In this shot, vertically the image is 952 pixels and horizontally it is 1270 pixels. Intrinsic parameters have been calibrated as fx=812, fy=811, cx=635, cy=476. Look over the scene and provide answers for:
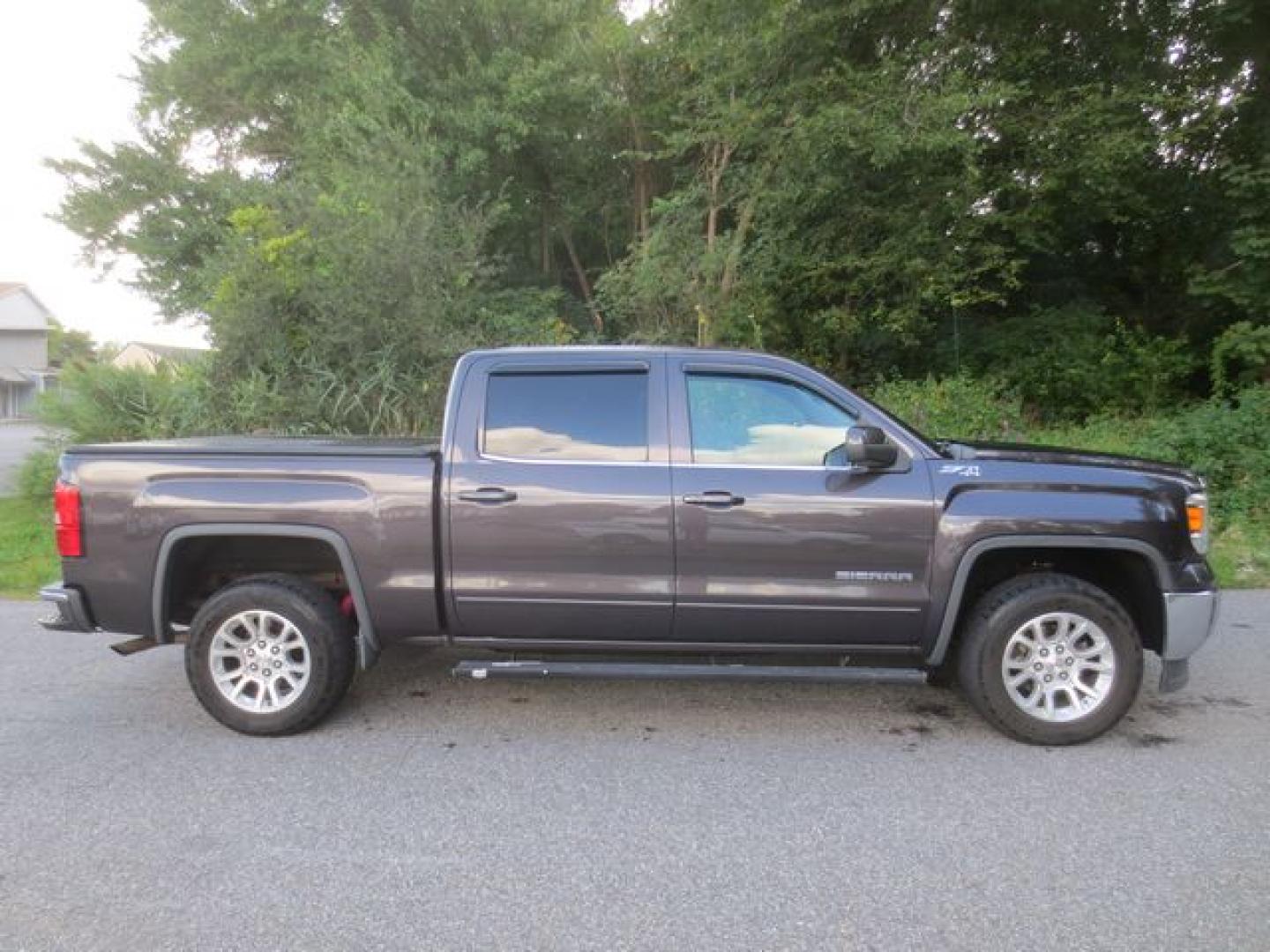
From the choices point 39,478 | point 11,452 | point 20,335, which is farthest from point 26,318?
point 39,478

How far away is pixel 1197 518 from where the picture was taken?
12.8 ft

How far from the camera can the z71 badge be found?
12.7 ft

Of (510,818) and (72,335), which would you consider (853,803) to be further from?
(72,335)

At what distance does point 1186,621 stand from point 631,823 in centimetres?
276

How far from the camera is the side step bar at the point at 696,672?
12.5 feet

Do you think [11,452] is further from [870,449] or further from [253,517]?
[870,449]

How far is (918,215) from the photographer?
11508 mm

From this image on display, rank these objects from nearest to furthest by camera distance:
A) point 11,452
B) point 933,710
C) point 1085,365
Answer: point 933,710 → point 1085,365 → point 11,452

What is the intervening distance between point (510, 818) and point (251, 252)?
31.5 ft

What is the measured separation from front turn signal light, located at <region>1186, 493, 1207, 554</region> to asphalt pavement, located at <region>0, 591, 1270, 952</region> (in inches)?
37.5

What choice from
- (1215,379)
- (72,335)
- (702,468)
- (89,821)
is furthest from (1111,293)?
(72,335)

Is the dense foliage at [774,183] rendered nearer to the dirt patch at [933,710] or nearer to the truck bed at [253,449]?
the truck bed at [253,449]

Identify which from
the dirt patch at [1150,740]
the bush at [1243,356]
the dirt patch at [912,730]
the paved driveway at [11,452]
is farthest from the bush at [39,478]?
the bush at [1243,356]

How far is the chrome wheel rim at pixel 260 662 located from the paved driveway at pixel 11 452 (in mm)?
9375
